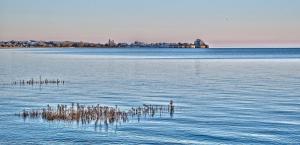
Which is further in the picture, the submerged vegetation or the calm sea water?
the submerged vegetation

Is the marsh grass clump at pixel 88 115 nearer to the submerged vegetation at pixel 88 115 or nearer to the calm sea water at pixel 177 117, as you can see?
the submerged vegetation at pixel 88 115

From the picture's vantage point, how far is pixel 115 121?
41.0 metres

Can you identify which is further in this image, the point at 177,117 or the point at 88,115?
the point at 177,117

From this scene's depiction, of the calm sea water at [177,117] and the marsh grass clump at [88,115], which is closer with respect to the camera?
the calm sea water at [177,117]

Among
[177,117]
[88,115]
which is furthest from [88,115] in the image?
[177,117]

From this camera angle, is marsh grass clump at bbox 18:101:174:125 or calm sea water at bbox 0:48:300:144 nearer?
calm sea water at bbox 0:48:300:144

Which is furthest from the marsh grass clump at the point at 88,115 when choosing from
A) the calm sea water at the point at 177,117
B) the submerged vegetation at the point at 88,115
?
the calm sea water at the point at 177,117

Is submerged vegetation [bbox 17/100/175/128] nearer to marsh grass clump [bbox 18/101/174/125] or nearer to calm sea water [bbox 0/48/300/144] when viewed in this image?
marsh grass clump [bbox 18/101/174/125]

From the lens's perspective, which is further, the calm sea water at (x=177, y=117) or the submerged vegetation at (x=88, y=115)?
the submerged vegetation at (x=88, y=115)

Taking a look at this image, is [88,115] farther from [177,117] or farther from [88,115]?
[177,117]

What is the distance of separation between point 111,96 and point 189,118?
19.1m

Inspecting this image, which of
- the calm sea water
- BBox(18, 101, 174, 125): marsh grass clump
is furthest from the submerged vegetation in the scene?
the calm sea water

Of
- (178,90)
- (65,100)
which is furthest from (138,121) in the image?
(178,90)

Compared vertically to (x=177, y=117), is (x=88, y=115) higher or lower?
higher
